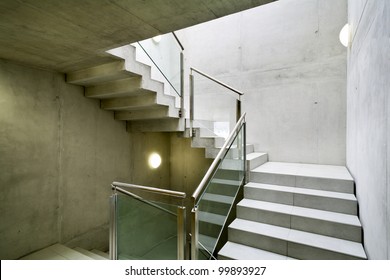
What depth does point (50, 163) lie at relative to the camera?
3.75 metres

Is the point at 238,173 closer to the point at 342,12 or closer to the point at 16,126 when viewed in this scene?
the point at 16,126

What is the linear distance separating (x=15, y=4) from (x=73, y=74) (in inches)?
77.5

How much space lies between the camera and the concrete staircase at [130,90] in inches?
124

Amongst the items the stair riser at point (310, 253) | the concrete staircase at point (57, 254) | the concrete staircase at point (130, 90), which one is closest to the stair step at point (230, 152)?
the concrete staircase at point (130, 90)

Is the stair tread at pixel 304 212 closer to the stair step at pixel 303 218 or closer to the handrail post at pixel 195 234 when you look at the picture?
the stair step at pixel 303 218

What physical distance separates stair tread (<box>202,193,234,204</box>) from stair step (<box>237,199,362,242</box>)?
0.22 meters

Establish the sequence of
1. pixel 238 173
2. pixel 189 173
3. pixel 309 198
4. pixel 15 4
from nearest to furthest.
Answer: pixel 15 4 < pixel 309 198 < pixel 238 173 < pixel 189 173

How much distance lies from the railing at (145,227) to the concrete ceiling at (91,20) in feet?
5.60

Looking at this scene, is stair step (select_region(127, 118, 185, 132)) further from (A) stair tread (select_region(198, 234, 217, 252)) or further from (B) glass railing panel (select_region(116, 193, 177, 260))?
(A) stair tread (select_region(198, 234, 217, 252))

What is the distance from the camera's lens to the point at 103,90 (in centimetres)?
387

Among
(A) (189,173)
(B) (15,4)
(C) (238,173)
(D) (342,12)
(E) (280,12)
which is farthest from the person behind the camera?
(A) (189,173)

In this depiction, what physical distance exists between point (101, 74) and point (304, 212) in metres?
3.49

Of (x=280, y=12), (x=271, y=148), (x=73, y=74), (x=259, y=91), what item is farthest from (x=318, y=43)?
(x=73, y=74)

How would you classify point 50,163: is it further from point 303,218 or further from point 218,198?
point 303,218
